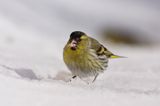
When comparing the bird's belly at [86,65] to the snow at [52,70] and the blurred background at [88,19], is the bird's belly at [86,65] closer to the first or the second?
the snow at [52,70]

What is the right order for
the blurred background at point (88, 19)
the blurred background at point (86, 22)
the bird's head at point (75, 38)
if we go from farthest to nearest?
the blurred background at point (88, 19)
the blurred background at point (86, 22)
the bird's head at point (75, 38)

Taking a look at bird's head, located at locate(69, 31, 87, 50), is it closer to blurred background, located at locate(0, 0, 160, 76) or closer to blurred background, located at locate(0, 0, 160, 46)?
blurred background, located at locate(0, 0, 160, 76)

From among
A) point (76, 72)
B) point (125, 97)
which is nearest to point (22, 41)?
point (76, 72)

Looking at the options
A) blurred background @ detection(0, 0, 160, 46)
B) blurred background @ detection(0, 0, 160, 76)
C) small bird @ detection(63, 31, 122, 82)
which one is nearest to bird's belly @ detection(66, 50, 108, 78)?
small bird @ detection(63, 31, 122, 82)

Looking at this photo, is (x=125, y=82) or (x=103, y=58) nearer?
(x=125, y=82)

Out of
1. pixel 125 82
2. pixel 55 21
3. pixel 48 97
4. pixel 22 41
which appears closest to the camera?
pixel 48 97

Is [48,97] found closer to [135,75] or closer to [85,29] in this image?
[135,75]

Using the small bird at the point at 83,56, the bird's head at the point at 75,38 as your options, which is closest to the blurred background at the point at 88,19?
the small bird at the point at 83,56
